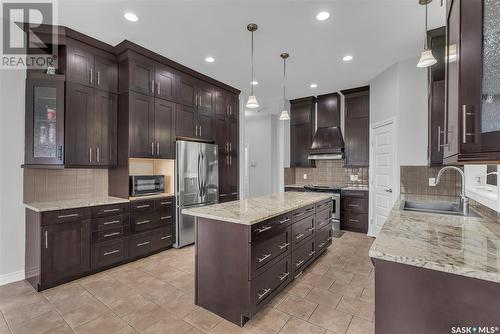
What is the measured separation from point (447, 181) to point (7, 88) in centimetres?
580

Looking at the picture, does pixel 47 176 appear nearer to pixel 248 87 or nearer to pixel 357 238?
pixel 248 87

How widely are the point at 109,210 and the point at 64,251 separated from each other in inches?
24.3

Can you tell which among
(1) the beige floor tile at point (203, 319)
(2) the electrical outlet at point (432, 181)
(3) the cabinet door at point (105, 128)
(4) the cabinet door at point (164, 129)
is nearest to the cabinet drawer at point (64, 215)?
(3) the cabinet door at point (105, 128)

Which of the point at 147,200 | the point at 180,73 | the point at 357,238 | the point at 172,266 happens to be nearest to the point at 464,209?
the point at 357,238

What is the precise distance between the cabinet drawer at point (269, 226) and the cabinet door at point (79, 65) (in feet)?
9.55

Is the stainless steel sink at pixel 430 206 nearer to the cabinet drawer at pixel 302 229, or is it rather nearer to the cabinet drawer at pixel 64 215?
the cabinet drawer at pixel 302 229

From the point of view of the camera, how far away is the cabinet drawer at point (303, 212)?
Answer: 2572 mm

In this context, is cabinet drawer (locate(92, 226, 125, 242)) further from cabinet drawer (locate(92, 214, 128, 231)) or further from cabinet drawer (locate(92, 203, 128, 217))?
cabinet drawer (locate(92, 203, 128, 217))

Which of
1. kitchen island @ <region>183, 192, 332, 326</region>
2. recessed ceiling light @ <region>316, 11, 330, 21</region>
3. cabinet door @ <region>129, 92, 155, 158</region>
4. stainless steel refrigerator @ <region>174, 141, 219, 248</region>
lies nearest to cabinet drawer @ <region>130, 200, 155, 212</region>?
stainless steel refrigerator @ <region>174, 141, 219, 248</region>

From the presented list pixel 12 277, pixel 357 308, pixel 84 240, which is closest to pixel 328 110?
pixel 357 308

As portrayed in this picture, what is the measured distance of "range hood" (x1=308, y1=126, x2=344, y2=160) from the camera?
5258 millimetres

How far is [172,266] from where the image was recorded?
3.16 m

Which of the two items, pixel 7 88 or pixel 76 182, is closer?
pixel 7 88

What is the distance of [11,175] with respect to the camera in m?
2.74
